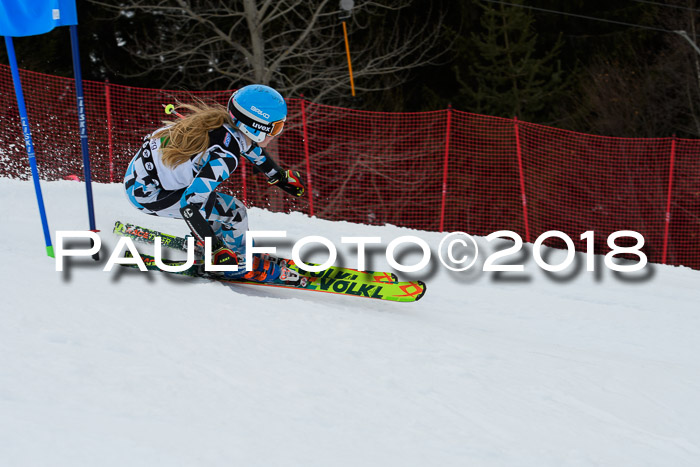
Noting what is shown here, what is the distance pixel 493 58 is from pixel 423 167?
867 centimetres

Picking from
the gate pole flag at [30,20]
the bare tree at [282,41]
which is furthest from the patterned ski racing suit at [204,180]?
the bare tree at [282,41]

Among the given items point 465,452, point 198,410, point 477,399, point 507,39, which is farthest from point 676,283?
point 507,39

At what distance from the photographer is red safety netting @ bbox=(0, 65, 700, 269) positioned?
412 inches

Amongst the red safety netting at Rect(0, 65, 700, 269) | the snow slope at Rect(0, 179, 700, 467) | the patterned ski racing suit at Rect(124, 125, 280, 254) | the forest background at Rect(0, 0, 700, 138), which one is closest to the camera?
the snow slope at Rect(0, 179, 700, 467)

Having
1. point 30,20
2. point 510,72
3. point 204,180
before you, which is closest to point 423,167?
point 510,72

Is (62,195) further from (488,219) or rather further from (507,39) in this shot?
(507,39)

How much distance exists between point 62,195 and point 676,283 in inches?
255

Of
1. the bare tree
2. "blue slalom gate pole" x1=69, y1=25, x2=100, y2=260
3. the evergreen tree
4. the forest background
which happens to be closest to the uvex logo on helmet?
"blue slalom gate pole" x1=69, y1=25, x2=100, y2=260

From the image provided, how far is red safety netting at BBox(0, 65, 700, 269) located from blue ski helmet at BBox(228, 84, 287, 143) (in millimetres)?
5252

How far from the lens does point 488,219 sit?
14930 millimetres

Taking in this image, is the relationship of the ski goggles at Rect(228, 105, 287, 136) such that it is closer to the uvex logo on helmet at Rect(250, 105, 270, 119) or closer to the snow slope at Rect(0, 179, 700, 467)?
the uvex logo on helmet at Rect(250, 105, 270, 119)

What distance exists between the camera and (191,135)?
443 centimetres

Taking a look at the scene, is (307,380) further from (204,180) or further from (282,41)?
(282,41)

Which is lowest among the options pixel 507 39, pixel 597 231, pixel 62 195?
pixel 597 231
